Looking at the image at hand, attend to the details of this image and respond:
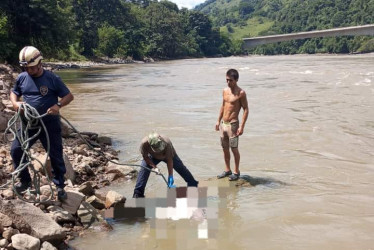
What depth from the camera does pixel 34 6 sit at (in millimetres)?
31578

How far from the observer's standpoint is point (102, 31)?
7819cm

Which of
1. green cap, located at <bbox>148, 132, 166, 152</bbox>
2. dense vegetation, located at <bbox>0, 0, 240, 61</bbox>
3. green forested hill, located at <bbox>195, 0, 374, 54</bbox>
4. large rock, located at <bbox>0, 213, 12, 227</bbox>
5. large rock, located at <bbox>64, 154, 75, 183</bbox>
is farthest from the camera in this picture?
green forested hill, located at <bbox>195, 0, 374, 54</bbox>

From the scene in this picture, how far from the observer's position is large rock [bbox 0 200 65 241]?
4.72 meters

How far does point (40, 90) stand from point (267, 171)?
4.87 m

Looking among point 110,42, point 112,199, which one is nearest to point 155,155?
point 112,199

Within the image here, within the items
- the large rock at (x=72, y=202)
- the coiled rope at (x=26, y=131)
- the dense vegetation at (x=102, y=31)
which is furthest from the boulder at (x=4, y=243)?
the dense vegetation at (x=102, y=31)

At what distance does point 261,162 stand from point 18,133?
5367 mm

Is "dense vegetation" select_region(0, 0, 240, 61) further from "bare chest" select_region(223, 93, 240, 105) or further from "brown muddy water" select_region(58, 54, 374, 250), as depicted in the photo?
"bare chest" select_region(223, 93, 240, 105)

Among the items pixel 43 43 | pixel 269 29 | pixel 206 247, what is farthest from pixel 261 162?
pixel 269 29

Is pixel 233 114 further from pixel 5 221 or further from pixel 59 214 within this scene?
pixel 5 221

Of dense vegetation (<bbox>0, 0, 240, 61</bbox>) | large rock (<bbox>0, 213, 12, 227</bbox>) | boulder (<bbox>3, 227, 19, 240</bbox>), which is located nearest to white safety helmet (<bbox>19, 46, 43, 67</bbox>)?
large rock (<bbox>0, 213, 12, 227</bbox>)

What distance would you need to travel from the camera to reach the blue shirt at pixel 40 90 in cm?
519

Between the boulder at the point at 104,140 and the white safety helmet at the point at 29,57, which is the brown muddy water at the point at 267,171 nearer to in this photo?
the boulder at the point at 104,140

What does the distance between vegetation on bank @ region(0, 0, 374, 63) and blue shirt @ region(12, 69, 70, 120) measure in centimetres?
2601
